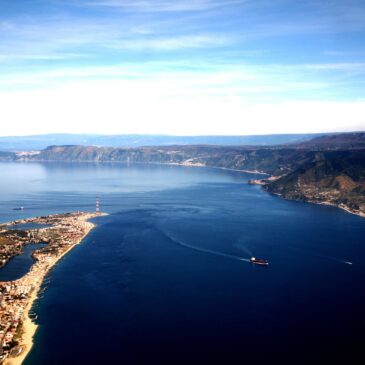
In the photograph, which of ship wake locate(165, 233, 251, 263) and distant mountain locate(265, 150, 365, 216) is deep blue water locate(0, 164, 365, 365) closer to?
ship wake locate(165, 233, 251, 263)

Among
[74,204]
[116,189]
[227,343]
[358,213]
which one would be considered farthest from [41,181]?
[227,343]

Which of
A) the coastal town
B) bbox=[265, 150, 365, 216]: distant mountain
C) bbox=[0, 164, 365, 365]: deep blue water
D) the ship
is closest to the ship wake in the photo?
bbox=[0, 164, 365, 365]: deep blue water

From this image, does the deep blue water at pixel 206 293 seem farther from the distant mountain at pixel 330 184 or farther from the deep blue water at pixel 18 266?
the distant mountain at pixel 330 184

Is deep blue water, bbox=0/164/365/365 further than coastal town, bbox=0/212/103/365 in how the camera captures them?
No

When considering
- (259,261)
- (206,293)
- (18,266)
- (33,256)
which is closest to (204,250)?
(259,261)

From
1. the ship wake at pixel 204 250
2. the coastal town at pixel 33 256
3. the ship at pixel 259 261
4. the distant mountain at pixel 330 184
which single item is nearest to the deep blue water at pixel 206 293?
the ship wake at pixel 204 250

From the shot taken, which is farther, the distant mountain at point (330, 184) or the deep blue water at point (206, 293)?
the distant mountain at point (330, 184)

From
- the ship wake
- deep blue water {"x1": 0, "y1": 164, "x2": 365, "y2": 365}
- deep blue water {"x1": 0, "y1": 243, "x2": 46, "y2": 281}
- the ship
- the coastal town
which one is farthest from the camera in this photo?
the ship wake
